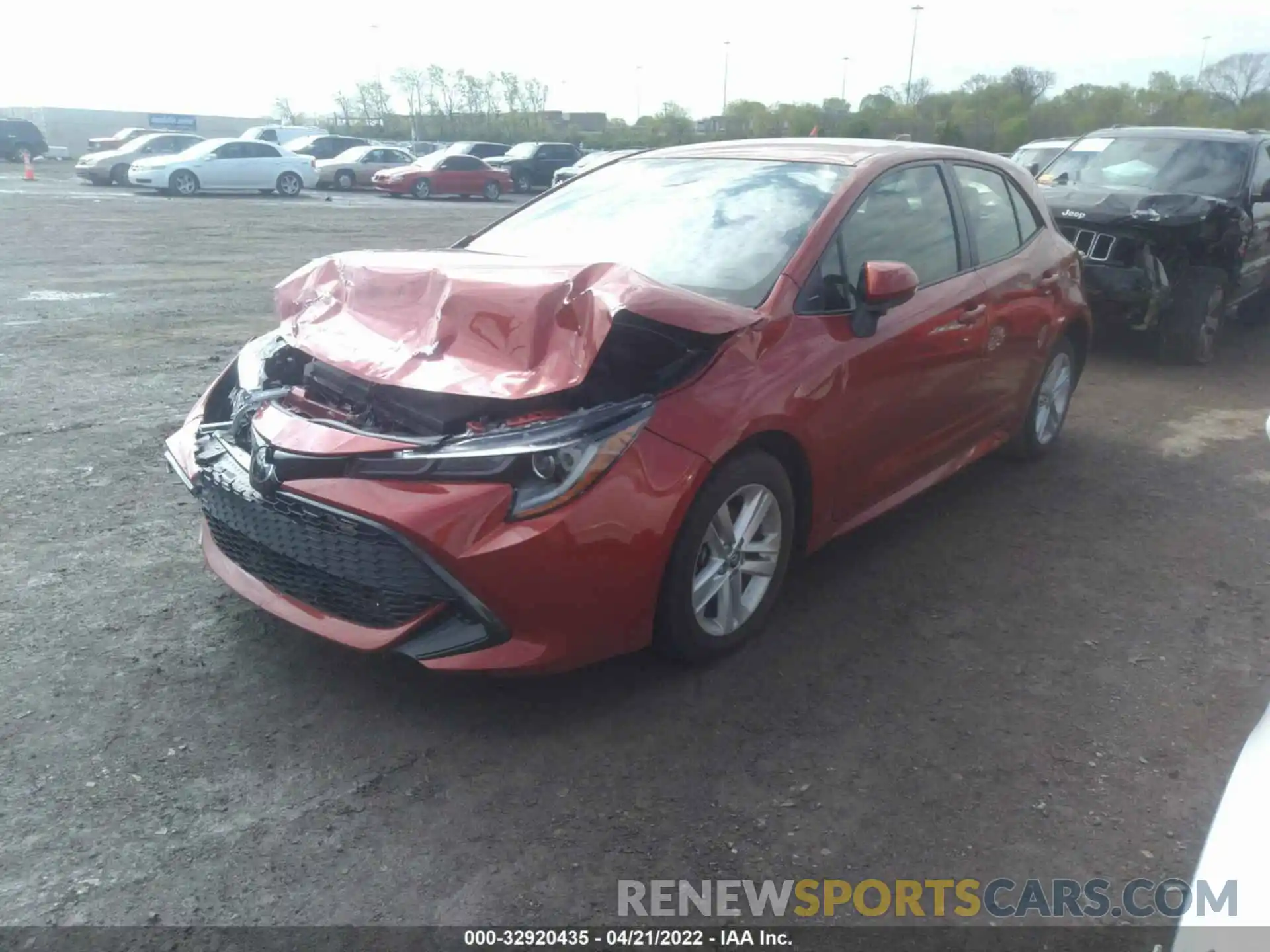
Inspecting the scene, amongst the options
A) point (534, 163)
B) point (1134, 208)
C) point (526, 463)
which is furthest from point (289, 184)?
point (526, 463)

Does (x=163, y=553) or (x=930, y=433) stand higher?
(x=930, y=433)

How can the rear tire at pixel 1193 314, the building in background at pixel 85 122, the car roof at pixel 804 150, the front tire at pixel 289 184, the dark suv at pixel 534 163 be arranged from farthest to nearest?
the building in background at pixel 85 122, the dark suv at pixel 534 163, the front tire at pixel 289 184, the rear tire at pixel 1193 314, the car roof at pixel 804 150

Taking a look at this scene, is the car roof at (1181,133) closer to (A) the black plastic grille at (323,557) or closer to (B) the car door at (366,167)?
(A) the black plastic grille at (323,557)

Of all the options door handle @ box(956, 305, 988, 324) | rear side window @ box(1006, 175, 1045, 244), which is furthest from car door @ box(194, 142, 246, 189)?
door handle @ box(956, 305, 988, 324)

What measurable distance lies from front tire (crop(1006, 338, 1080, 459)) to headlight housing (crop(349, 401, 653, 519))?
323 cm

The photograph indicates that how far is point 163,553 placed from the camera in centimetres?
410

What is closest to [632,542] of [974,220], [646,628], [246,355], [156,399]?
[646,628]

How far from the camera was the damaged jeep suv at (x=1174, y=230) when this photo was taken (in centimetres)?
778

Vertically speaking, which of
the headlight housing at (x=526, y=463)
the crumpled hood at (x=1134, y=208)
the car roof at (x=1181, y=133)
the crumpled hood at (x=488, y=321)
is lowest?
the headlight housing at (x=526, y=463)

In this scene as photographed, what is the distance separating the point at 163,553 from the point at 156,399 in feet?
8.06

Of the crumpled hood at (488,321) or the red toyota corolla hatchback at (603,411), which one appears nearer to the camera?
the red toyota corolla hatchback at (603,411)

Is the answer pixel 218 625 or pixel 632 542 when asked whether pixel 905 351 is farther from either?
pixel 218 625

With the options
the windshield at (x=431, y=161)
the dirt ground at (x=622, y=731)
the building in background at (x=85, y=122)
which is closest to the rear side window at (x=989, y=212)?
the dirt ground at (x=622, y=731)

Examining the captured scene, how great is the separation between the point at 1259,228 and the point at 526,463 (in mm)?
8057
